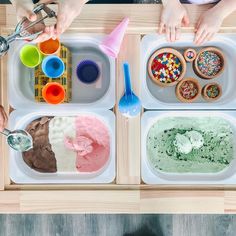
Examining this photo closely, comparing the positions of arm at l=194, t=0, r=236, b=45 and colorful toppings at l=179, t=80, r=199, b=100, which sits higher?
arm at l=194, t=0, r=236, b=45

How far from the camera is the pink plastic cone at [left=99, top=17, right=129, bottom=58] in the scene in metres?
1.01

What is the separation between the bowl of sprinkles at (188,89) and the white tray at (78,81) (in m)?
0.19

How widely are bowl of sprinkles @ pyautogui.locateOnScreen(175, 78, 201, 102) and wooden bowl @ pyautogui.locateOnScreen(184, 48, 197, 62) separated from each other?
6 centimetres

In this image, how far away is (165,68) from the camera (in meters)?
1.13

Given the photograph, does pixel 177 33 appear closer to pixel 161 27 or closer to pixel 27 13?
pixel 161 27

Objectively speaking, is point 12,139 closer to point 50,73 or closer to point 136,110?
point 50,73

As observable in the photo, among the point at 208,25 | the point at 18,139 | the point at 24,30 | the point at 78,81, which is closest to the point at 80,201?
the point at 18,139

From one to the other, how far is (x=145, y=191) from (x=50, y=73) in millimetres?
392

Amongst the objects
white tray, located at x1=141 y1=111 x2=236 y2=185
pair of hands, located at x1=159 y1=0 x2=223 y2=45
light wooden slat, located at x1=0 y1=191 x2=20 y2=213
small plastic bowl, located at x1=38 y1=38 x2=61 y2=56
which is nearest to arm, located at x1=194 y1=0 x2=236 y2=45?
pair of hands, located at x1=159 y1=0 x2=223 y2=45

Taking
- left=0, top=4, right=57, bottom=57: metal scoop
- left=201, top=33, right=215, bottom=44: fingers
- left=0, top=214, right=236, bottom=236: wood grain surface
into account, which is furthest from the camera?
left=0, top=214, right=236, bottom=236: wood grain surface

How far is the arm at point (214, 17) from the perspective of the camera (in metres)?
1.01

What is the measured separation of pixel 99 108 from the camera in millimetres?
1082

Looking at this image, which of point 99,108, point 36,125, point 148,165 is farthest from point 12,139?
point 148,165

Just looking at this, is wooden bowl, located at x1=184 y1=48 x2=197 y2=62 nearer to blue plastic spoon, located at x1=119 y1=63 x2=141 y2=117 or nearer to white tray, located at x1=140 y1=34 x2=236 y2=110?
white tray, located at x1=140 y1=34 x2=236 y2=110
